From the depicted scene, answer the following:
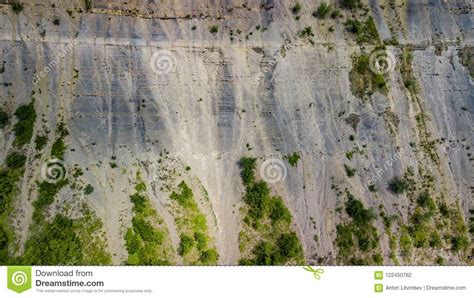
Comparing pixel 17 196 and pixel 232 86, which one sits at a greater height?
pixel 232 86

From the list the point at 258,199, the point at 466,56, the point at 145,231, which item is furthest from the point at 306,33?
the point at 145,231

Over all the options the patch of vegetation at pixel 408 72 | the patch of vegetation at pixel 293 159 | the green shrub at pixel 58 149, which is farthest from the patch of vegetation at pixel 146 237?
the patch of vegetation at pixel 408 72

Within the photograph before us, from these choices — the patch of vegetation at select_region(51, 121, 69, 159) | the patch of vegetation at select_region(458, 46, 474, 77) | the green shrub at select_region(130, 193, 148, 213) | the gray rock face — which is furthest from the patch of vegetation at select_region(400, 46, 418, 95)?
the patch of vegetation at select_region(51, 121, 69, 159)

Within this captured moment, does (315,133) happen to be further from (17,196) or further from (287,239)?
(17,196)

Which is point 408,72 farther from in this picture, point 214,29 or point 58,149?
point 58,149

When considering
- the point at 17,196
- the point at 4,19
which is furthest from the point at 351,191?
the point at 4,19

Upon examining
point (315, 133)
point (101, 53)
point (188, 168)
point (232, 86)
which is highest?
point (101, 53)

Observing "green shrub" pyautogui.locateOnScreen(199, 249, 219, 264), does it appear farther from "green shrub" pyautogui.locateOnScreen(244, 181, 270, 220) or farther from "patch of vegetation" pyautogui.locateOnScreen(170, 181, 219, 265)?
"green shrub" pyautogui.locateOnScreen(244, 181, 270, 220)
